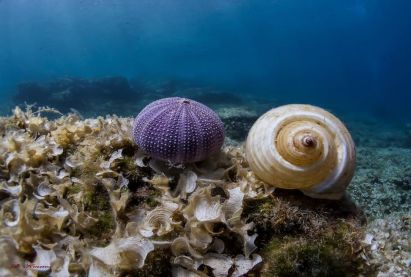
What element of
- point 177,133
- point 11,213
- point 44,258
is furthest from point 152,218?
point 11,213

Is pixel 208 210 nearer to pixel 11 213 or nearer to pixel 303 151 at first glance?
pixel 303 151

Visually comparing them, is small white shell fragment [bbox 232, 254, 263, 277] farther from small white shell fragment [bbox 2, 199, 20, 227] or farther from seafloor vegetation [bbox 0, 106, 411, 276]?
small white shell fragment [bbox 2, 199, 20, 227]

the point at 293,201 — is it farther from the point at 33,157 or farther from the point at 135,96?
the point at 135,96

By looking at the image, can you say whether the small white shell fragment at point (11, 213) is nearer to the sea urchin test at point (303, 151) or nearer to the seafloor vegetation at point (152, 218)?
the seafloor vegetation at point (152, 218)

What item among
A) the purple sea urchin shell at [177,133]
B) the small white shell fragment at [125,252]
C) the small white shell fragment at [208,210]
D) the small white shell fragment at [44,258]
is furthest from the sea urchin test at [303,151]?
the small white shell fragment at [44,258]

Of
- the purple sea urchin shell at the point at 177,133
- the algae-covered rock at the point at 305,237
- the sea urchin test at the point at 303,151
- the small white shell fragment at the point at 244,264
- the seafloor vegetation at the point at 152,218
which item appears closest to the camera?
the seafloor vegetation at the point at 152,218

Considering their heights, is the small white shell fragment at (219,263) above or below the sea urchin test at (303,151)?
below

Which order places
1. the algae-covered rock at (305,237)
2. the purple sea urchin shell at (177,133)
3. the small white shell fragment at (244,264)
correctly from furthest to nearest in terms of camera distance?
the purple sea urchin shell at (177,133)
the algae-covered rock at (305,237)
the small white shell fragment at (244,264)

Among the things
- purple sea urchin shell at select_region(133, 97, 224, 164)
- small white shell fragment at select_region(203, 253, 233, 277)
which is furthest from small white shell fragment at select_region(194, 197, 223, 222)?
purple sea urchin shell at select_region(133, 97, 224, 164)
